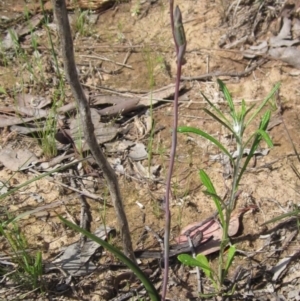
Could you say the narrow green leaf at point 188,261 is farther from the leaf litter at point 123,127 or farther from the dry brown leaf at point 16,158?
the dry brown leaf at point 16,158

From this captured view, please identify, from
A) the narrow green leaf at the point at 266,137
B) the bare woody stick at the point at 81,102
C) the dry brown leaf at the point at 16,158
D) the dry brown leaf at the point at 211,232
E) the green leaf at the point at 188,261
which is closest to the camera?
the bare woody stick at the point at 81,102

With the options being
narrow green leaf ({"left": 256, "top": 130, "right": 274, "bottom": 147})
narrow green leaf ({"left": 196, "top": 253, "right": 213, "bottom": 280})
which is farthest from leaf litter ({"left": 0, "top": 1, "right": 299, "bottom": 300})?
narrow green leaf ({"left": 256, "top": 130, "right": 274, "bottom": 147})

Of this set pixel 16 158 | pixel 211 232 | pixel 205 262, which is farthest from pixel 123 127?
pixel 205 262

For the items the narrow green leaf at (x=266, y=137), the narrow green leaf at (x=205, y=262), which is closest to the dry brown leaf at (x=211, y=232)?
the narrow green leaf at (x=205, y=262)

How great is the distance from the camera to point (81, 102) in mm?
1835

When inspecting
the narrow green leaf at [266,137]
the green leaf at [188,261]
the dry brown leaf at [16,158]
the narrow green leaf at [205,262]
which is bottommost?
the narrow green leaf at [205,262]

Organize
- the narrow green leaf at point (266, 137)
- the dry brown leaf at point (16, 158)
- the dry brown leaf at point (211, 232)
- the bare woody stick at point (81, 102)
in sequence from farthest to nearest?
the dry brown leaf at point (16, 158), the dry brown leaf at point (211, 232), the narrow green leaf at point (266, 137), the bare woody stick at point (81, 102)

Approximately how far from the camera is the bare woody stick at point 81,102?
163 centimetres

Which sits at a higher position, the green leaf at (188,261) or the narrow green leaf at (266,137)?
the narrow green leaf at (266,137)

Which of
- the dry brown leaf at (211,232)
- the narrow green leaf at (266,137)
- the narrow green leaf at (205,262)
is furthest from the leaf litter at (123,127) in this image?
the narrow green leaf at (266,137)

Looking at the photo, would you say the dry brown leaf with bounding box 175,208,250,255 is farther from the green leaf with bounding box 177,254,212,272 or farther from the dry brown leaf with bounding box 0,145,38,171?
the dry brown leaf with bounding box 0,145,38,171

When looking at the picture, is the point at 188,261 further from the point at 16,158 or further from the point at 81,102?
the point at 16,158

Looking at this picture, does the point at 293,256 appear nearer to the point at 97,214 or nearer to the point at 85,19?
the point at 97,214

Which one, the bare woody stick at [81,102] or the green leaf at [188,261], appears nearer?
the bare woody stick at [81,102]
